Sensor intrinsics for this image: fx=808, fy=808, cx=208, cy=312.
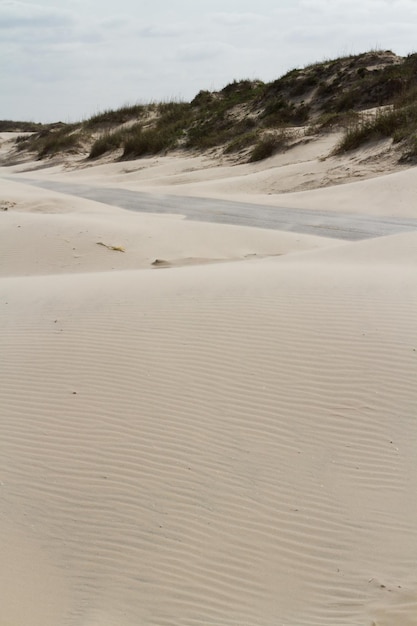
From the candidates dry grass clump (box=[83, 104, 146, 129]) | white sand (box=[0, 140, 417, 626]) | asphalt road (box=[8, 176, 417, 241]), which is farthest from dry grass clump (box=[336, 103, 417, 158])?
dry grass clump (box=[83, 104, 146, 129])

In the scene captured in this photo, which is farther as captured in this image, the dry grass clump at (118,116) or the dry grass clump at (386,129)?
the dry grass clump at (118,116)

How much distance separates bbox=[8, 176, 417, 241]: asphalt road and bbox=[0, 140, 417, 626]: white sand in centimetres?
571

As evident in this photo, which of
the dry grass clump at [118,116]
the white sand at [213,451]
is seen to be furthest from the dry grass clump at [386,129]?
the dry grass clump at [118,116]

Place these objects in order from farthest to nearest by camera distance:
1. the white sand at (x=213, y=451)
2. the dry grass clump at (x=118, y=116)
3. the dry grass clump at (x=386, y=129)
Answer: the dry grass clump at (x=118, y=116) → the dry grass clump at (x=386, y=129) → the white sand at (x=213, y=451)

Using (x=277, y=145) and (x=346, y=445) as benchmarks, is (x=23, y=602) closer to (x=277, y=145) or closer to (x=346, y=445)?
(x=346, y=445)

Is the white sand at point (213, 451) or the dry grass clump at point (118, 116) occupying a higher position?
the dry grass clump at point (118, 116)

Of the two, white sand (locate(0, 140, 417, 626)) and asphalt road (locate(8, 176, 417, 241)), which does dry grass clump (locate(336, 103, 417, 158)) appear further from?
white sand (locate(0, 140, 417, 626))

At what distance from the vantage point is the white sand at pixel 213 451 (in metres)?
3.95

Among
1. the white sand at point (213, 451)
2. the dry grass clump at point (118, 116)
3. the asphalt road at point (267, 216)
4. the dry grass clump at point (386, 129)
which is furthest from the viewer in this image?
the dry grass clump at point (118, 116)

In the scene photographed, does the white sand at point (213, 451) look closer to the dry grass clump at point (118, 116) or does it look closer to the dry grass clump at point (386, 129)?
the dry grass clump at point (386, 129)

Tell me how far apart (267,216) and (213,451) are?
39.7 feet

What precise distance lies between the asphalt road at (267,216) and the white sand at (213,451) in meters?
5.71

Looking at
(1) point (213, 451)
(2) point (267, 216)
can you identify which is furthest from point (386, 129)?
(1) point (213, 451)

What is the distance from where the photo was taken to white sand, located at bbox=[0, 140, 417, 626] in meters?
3.95
